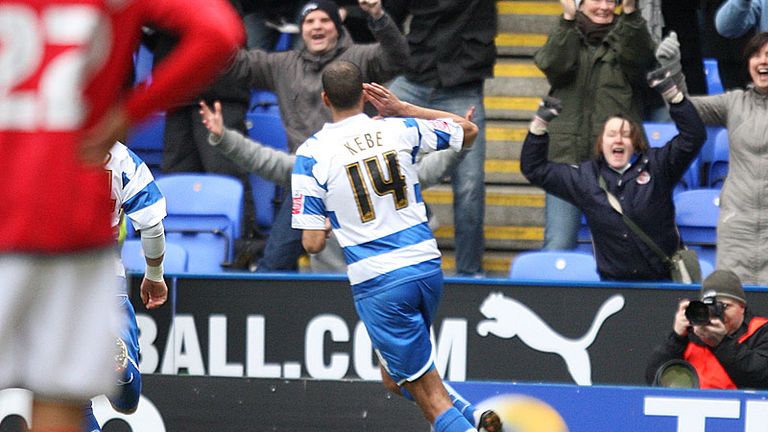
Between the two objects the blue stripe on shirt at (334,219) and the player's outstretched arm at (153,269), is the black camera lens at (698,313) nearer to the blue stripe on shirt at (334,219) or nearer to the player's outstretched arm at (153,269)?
the blue stripe on shirt at (334,219)

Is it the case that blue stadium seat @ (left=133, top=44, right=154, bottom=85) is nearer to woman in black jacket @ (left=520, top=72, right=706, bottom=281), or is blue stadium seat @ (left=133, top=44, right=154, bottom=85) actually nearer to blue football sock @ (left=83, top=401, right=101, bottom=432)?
woman in black jacket @ (left=520, top=72, right=706, bottom=281)

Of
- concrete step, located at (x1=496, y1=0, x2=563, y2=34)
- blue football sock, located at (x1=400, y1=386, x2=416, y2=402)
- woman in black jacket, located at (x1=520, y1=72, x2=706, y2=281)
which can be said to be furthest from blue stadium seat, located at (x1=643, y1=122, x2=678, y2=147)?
blue football sock, located at (x1=400, y1=386, x2=416, y2=402)

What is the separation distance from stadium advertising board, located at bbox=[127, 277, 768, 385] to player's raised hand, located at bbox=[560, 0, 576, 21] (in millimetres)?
1736

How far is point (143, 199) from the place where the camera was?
20.3 ft

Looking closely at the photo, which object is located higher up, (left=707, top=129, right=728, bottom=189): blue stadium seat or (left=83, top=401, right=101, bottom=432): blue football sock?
→ (left=707, top=129, right=728, bottom=189): blue stadium seat

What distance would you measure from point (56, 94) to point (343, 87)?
3.51m

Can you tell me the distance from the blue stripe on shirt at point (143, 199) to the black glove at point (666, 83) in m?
3.06

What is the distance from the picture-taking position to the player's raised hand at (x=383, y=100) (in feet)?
23.0

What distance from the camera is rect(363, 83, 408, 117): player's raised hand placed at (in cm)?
701

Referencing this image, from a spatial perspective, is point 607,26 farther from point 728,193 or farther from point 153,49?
point 153,49

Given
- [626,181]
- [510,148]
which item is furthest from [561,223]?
[510,148]

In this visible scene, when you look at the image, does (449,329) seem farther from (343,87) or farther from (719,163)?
(719,163)

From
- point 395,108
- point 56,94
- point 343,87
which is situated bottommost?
point 395,108

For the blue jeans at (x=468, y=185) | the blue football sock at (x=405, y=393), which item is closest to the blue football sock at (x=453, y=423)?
the blue football sock at (x=405, y=393)
